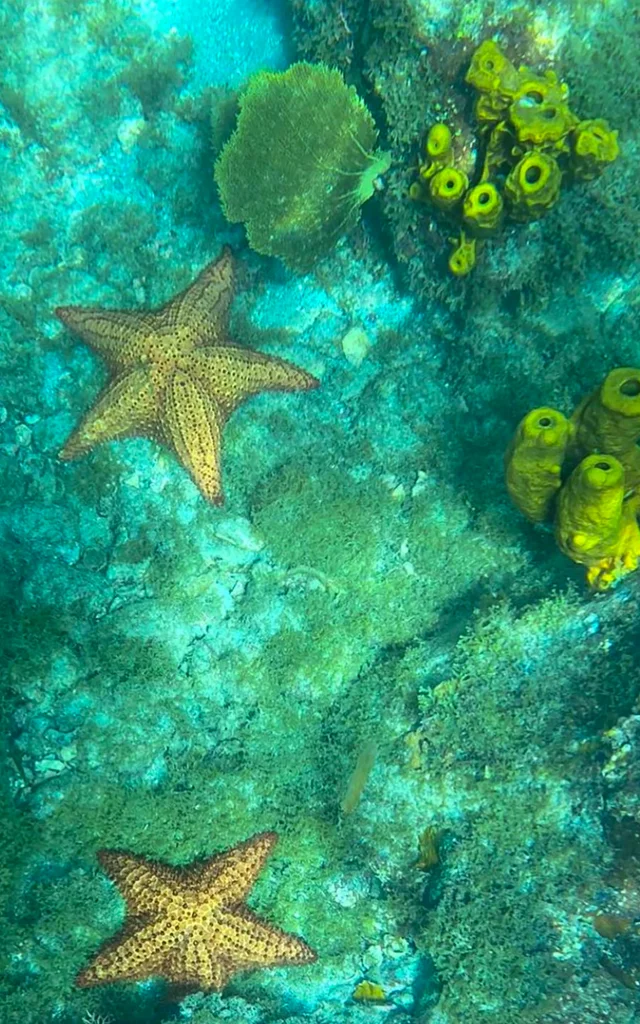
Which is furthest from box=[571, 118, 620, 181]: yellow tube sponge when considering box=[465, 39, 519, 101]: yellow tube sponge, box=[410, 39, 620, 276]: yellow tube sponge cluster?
box=[465, 39, 519, 101]: yellow tube sponge

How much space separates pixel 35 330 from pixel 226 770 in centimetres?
368

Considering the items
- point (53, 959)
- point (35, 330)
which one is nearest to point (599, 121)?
point (35, 330)

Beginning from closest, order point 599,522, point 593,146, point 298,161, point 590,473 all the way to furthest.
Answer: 1. point 590,473
2. point 599,522
3. point 593,146
4. point 298,161

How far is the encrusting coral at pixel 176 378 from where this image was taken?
15.2ft

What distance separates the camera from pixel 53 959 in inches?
164

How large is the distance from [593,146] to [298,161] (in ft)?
6.19

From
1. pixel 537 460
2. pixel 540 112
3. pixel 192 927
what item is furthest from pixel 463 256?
pixel 192 927

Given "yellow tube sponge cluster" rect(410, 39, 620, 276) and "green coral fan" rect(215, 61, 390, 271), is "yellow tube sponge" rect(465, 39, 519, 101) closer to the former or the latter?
"yellow tube sponge cluster" rect(410, 39, 620, 276)

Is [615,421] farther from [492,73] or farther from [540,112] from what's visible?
[492,73]

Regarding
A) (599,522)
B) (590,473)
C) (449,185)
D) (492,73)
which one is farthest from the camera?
(449,185)

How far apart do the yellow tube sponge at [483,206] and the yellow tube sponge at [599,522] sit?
1.67 m

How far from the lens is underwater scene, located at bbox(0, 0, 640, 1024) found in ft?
13.5

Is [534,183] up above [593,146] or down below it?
below

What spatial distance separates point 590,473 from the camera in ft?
10.9
